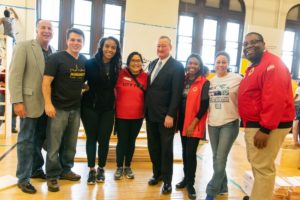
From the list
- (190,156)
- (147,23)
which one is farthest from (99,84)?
(147,23)

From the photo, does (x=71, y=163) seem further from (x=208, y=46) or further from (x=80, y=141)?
(x=208, y=46)

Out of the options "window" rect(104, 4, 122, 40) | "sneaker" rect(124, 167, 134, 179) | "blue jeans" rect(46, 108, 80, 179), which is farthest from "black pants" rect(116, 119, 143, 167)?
"window" rect(104, 4, 122, 40)

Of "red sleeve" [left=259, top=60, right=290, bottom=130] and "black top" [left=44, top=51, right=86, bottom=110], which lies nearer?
"red sleeve" [left=259, top=60, right=290, bottom=130]

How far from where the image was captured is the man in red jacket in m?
1.73

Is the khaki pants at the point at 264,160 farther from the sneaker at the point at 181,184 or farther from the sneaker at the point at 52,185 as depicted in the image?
the sneaker at the point at 52,185

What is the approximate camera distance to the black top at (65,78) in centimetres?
237

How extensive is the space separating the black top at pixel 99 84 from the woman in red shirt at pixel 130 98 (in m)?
0.12

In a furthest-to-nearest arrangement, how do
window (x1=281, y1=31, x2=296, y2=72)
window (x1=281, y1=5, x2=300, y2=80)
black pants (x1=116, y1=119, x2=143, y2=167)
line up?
window (x1=281, y1=31, x2=296, y2=72), window (x1=281, y1=5, x2=300, y2=80), black pants (x1=116, y1=119, x2=143, y2=167)

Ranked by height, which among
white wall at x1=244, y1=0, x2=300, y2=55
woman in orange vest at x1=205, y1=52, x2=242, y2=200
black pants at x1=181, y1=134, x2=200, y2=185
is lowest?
black pants at x1=181, y1=134, x2=200, y2=185

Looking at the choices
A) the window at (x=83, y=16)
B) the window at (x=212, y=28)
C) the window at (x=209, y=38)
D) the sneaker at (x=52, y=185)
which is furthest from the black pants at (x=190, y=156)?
the window at (x=209, y=38)

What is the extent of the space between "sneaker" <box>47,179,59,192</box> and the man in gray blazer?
5.8 inches

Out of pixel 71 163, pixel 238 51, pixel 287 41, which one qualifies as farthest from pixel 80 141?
pixel 287 41

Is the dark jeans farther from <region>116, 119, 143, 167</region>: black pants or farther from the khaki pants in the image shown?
the khaki pants

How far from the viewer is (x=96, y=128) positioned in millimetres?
2678
